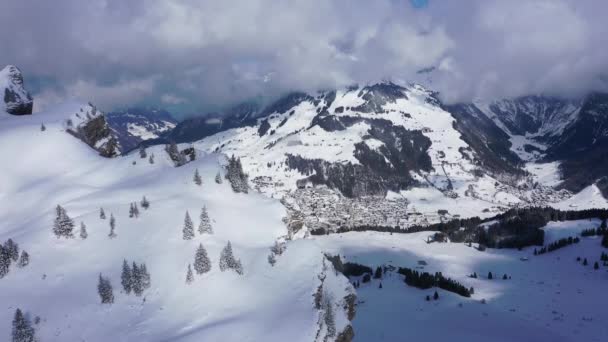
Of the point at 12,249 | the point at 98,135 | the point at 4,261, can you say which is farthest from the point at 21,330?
the point at 98,135

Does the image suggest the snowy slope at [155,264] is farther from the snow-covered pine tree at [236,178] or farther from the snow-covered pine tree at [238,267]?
the snow-covered pine tree at [236,178]

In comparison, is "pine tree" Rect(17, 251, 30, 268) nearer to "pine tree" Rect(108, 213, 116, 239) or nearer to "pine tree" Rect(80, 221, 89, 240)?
"pine tree" Rect(80, 221, 89, 240)

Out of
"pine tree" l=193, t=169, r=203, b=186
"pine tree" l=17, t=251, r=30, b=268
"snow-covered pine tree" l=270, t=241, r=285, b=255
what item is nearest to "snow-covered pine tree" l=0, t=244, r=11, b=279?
Result: "pine tree" l=17, t=251, r=30, b=268

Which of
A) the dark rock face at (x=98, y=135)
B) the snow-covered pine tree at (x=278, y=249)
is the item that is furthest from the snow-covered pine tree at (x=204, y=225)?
the dark rock face at (x=98, y=135)

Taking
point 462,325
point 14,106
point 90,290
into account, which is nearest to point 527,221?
point 462,325

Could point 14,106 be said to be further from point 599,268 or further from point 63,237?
point 599,268

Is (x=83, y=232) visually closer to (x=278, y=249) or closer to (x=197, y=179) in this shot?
(x=197, y=179)

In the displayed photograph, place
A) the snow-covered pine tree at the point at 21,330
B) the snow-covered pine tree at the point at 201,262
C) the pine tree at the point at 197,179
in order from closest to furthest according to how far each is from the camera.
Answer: the snow-covered pine tree at the point at 21,330, the snow-covered pine tree at the point at 201,262, the pine tree at the point at 197,179
